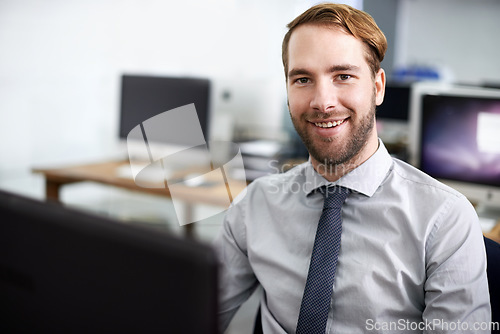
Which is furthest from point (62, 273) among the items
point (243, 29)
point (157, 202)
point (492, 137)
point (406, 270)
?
point (243, 29)

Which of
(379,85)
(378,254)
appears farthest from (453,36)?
(378,254)

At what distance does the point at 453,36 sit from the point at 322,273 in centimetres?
684

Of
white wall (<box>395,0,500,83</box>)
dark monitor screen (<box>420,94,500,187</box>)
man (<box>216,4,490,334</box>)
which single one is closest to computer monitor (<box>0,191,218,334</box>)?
man (<box>216,4,490,334</box>)

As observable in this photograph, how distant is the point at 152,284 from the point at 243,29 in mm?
4792

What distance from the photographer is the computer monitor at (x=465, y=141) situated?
79.7 inches

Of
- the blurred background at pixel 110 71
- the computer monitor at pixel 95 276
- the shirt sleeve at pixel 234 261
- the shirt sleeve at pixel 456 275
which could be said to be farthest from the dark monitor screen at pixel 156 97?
the computer monitor at pixel 95 276

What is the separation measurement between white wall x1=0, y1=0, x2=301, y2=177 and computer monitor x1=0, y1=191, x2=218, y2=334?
2222mm

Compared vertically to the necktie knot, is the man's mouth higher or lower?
higher

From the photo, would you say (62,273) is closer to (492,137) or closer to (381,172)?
(381,172)

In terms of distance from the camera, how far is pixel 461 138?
208 cm

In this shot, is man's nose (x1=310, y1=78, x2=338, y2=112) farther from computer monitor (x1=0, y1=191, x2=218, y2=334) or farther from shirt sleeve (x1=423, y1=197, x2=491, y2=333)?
computer monitor (x1=0, y1=191, x2=218, y2=334)

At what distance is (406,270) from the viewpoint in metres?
Answer: 0.97

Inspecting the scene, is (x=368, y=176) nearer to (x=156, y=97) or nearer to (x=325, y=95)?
(x=325, y=95)

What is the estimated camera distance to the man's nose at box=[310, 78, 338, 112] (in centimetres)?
104
